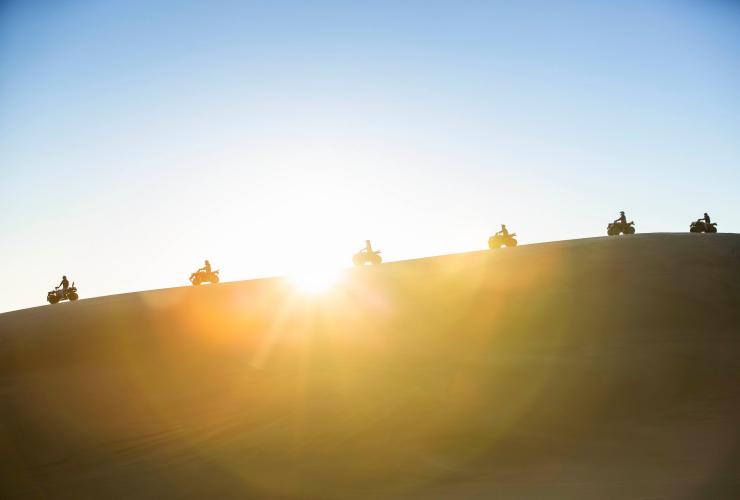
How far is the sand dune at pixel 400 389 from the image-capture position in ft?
21.3

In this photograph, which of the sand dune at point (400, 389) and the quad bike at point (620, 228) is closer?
the sand dune at point (400, 389)

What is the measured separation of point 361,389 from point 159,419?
321cm

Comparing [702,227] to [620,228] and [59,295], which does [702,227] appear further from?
[59,295]

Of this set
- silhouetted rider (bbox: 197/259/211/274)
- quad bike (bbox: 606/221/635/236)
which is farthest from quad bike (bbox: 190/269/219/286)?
quad bike (bbox: 606/221/635/236)

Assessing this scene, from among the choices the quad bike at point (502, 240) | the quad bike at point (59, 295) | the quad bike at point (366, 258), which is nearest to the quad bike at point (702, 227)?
the quad bike at point (502, 240)

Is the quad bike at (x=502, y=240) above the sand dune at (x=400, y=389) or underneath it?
above

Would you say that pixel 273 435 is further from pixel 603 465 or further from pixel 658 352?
pixel 658 352

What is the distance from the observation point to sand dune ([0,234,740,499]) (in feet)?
21.3

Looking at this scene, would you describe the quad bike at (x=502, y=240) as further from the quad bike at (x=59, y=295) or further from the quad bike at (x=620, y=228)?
the quad bike at (x=59, y=295)

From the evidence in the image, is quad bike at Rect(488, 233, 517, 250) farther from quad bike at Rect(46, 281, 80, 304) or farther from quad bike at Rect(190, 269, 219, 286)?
quad bike at Rect(46, 281, 80, 304)

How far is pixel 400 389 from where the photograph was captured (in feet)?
31.0

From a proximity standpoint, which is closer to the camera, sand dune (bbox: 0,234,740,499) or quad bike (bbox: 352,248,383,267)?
sand dune (bbox: 0,234,740,499)

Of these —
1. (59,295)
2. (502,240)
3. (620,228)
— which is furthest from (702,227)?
(59,295)

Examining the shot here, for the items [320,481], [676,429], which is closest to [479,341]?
[676,429]
